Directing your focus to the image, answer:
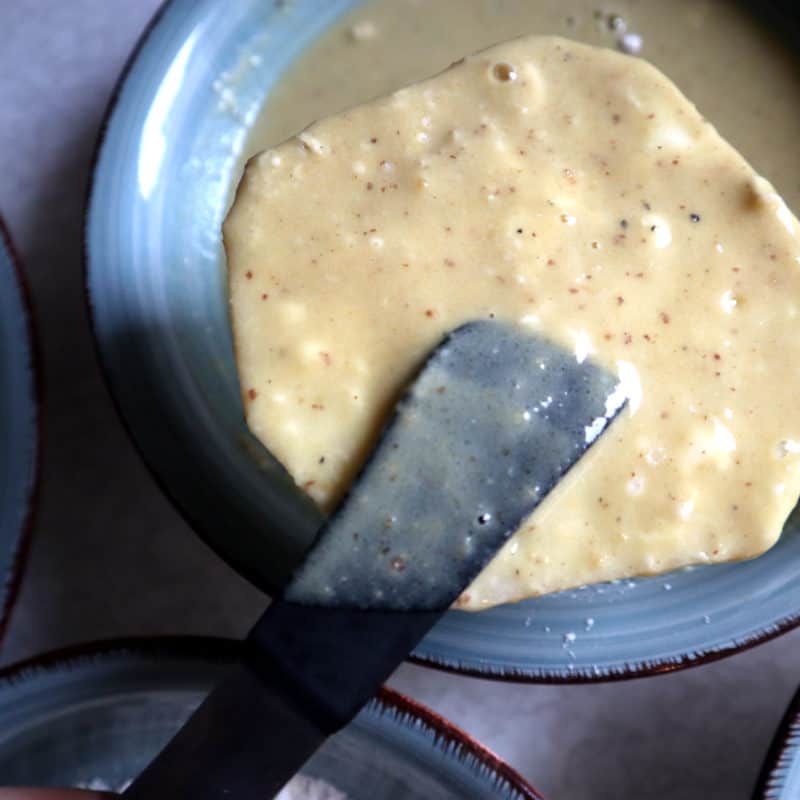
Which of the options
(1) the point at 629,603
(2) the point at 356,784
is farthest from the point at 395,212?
(2) the point at 356,784

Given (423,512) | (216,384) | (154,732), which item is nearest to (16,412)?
(216,384)

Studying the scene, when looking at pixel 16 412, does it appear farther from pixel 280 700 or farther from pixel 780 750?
pixel 780 750

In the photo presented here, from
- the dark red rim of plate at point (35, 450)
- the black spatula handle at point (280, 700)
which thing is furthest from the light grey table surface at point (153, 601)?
the black spatula handle at point (280, 700)

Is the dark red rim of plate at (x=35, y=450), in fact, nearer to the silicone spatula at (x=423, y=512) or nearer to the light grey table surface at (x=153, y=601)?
the light grey table surface at (x=153, y=601)

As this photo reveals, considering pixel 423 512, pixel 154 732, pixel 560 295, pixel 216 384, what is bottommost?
pixel 154 732

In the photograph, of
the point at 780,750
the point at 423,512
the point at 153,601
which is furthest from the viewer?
the point at 153,601

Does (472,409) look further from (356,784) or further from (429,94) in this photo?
(356,784)
